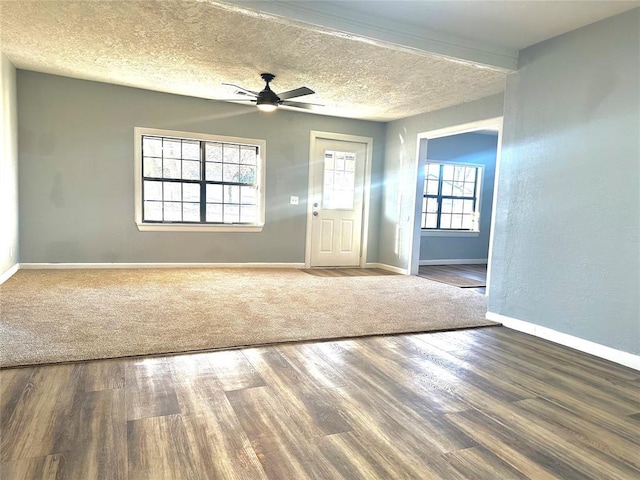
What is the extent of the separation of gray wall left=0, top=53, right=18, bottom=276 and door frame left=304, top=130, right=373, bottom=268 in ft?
12.6

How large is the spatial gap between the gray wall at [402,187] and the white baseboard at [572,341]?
2.64 m

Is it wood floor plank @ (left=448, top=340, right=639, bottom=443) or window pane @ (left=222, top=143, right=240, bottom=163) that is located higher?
window pane @ (left=222, top=143, right=240, bottom=163)

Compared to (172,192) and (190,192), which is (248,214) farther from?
(172,192)

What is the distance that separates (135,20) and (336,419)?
331 centimetres

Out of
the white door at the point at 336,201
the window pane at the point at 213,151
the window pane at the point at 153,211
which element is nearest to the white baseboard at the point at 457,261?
the white door at the point at 336,201

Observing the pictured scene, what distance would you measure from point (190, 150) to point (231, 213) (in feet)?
3.56

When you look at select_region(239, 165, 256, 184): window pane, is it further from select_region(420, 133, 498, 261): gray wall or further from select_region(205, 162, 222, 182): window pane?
select_region(420, 133, 498, 261): gray wall

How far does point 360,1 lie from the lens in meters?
2.83

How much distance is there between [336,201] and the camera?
680cm

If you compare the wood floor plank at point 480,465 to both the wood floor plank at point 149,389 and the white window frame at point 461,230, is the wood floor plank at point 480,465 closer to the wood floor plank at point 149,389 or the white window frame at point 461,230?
the wood floor plank at point 149,389

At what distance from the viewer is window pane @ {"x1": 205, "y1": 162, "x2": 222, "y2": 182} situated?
237 inches

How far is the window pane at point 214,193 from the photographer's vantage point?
605cm

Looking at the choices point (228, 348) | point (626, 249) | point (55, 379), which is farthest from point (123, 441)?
point (626, 249)

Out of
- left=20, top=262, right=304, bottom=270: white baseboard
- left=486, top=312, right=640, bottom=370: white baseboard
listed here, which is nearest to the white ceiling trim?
left=486, top=312, right=640, bottom=370: white baseboard
